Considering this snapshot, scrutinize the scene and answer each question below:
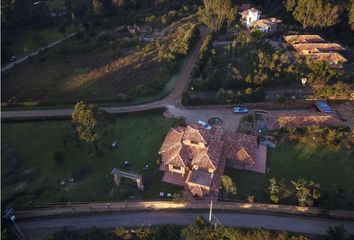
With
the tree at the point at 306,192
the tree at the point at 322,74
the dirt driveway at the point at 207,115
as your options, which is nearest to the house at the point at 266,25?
the tree at the point at 322,74

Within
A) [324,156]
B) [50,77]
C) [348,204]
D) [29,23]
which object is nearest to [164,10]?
[29,23]

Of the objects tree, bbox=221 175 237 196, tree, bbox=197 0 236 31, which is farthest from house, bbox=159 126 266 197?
tree, bbox=197 0 236 31

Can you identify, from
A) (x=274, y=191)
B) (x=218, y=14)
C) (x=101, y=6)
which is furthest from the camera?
(x=101, y=6)

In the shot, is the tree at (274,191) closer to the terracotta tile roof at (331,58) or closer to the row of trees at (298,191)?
the row of trees at (298,191)

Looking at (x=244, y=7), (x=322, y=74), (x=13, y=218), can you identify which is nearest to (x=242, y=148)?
(x=322, y=74)

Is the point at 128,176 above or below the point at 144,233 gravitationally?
above

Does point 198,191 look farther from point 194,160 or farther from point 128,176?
point 128,176
